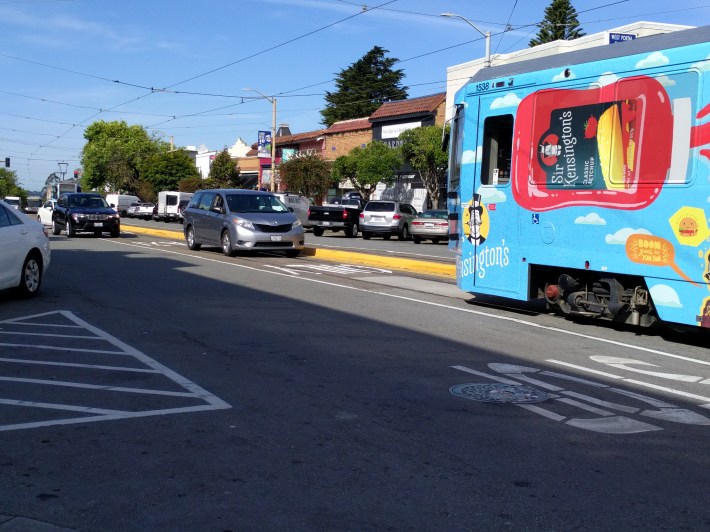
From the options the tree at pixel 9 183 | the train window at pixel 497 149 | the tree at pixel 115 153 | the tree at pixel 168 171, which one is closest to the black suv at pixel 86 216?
the train window at pixel 497 149

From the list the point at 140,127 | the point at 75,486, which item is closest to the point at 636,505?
the point at 75,486

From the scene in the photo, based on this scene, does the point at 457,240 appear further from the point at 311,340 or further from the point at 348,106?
the point at 348,106

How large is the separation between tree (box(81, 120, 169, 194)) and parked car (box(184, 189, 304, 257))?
7375cm

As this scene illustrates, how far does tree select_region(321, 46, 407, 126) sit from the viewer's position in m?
81.9

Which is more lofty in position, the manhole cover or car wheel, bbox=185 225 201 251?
car wheel, bbox=185 225 201 251

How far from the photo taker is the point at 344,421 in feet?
19.6

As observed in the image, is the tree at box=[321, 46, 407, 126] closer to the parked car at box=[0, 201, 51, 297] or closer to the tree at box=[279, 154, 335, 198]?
the tree at box=[279, 154, 335, 198]

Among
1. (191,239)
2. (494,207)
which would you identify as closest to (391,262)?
(191,239)

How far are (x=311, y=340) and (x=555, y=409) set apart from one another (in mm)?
3499

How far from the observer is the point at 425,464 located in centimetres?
506

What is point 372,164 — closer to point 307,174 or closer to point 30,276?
point 307,174

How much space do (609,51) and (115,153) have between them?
319 ft

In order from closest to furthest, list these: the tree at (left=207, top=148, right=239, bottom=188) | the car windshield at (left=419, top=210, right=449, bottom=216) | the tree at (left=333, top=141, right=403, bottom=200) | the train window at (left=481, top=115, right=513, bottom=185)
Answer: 1. the train window at (left=481, top=115, right=513, bottom=185)
2. the car windshield at (left=419, top=210, right=449, bottom=216)
3. the tree at (left=333, top=141, right=403, bottom=200)
4. the tree at (left=207, top=148, right=239, bottom=188)

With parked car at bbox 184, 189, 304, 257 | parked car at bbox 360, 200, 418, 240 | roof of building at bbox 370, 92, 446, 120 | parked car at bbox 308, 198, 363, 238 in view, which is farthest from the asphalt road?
roof of building at bbox 370, 92, 446, 120
